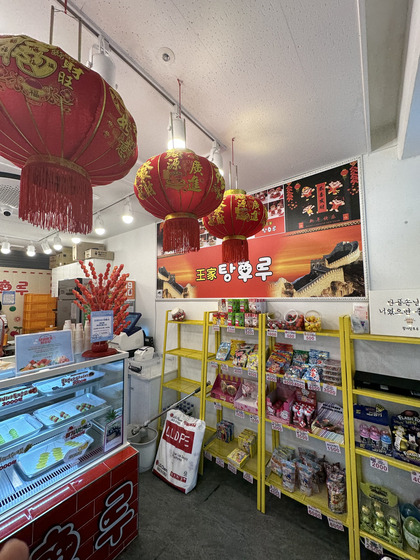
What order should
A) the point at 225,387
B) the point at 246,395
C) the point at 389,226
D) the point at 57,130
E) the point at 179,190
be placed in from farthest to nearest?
1. the point at 225,387
2. the point at 246,395
3. the point at 389,226
4. the point at 179,190
5. the point at 57,130

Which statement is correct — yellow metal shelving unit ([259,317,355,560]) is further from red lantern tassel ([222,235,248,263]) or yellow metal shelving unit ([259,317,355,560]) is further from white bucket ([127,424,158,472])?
white bucket ([127,424,158,472])

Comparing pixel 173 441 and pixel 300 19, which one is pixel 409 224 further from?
pixel 173 441

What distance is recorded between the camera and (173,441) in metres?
2.40

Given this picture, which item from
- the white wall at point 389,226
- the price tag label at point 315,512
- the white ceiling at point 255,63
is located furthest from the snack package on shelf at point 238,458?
the white ceiling at point 255,63

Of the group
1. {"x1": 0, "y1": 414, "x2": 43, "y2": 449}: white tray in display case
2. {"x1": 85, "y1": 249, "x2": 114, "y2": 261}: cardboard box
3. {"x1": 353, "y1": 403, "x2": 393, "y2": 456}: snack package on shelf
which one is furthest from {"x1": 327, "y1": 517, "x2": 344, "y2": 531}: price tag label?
{"x1": 85, "y1": 249, "x2": 114, "y2": 261}: cardboard box

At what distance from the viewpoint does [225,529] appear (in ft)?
6.22

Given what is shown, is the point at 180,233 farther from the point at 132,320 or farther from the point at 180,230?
the point at 132,320

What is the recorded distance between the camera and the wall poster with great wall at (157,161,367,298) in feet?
7.11

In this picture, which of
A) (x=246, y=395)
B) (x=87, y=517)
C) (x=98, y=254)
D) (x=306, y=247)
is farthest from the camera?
(x=98, y=254)

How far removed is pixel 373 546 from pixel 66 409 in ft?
8.00

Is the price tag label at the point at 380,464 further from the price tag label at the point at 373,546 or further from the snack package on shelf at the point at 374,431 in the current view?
the price tag label at the point at 373,546

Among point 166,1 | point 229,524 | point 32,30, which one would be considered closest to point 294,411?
point 229,524

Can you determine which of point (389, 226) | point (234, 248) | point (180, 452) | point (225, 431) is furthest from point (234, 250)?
point (225, 431)

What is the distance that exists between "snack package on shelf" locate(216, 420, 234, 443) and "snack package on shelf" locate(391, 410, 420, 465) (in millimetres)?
1629
